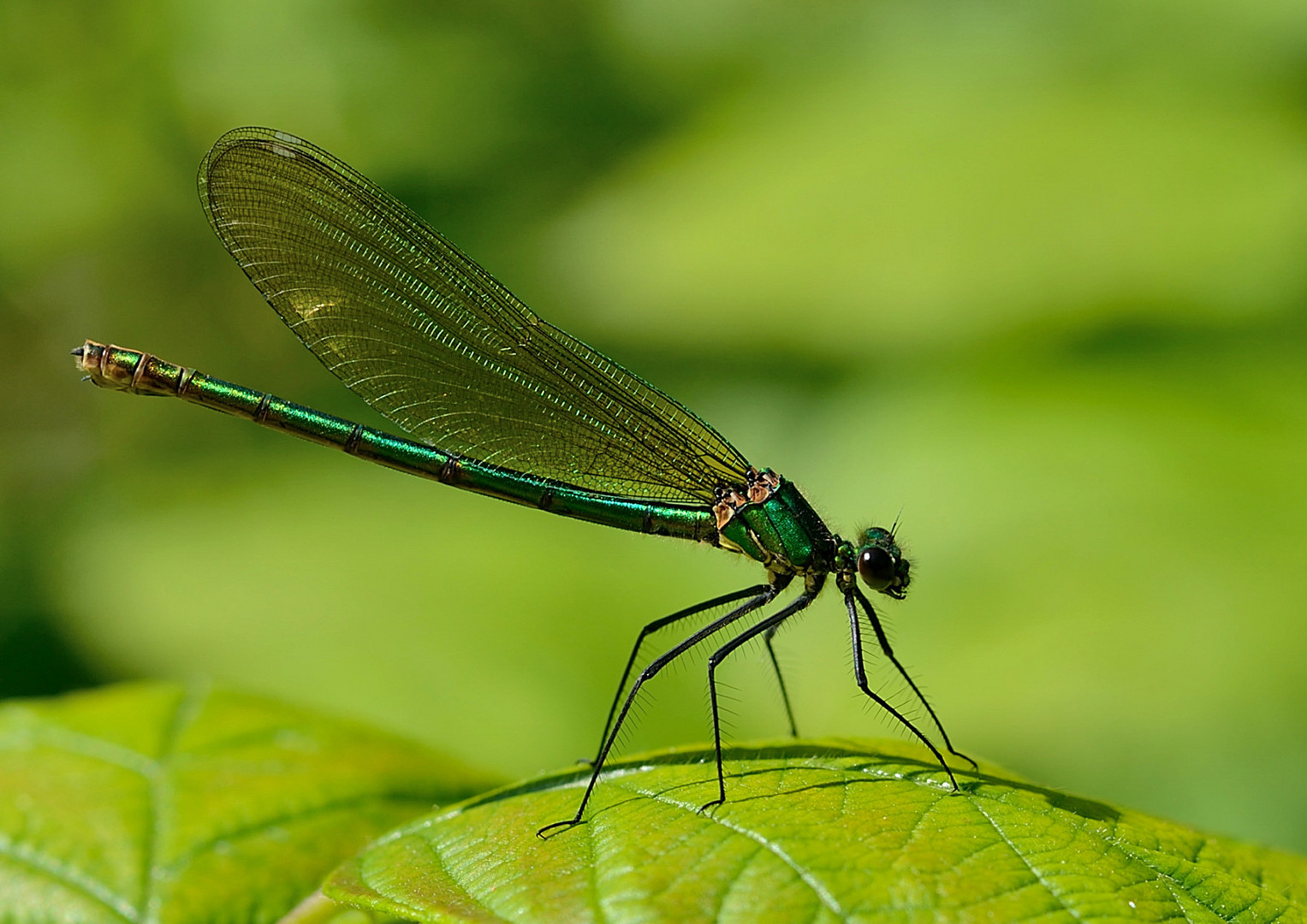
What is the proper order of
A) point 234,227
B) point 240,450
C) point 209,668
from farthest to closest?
point 240,450 → point 209,668 → point 234,227

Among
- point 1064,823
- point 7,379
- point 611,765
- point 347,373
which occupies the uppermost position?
point 7,379

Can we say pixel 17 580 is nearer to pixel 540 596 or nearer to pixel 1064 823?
pixel 540 596

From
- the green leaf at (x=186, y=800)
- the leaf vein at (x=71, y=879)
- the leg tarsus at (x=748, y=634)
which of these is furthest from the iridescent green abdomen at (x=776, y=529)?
the leaf vein at (x=71, y=879)

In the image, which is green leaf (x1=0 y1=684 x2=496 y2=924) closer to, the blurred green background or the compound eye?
the compound eye

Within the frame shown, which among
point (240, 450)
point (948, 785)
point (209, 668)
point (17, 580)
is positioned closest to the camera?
point (948, 785)

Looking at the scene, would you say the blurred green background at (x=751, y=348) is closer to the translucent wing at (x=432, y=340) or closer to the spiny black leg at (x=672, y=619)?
the spiny black leg at (x=672, y=619)

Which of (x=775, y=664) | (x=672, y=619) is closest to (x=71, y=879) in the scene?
(x=672, y=619)

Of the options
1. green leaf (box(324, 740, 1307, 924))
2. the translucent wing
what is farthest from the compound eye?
green leaf (box(324, 740, 1307, 924))

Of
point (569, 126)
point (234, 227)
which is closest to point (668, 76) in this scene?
point (569, 126)
